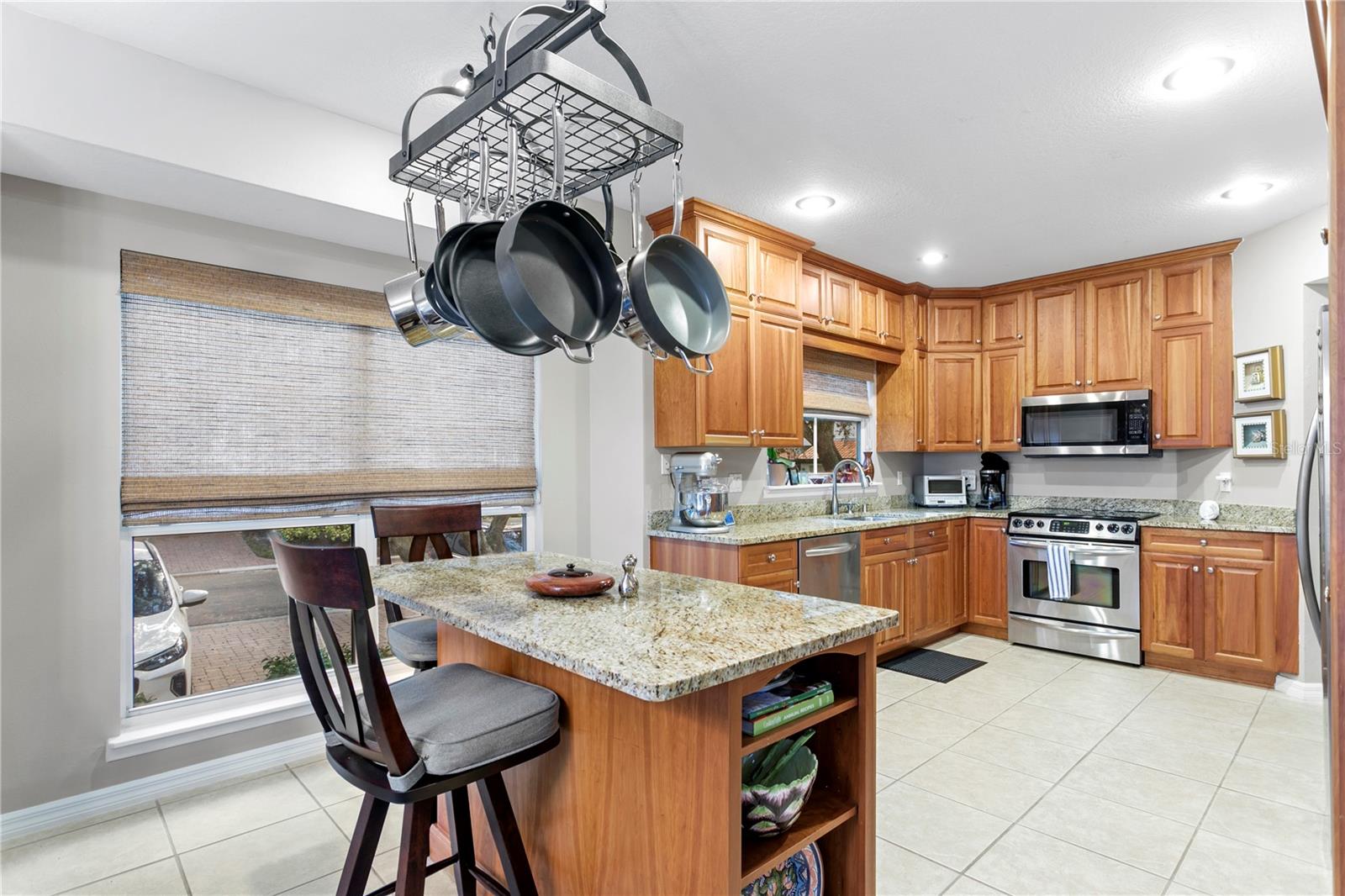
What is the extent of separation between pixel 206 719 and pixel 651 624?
2237mm

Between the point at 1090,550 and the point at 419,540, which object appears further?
the point at 1090,550

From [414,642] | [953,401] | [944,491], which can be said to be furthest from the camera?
[944,491]

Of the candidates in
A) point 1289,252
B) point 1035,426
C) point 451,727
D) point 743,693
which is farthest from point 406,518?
point 1289,252

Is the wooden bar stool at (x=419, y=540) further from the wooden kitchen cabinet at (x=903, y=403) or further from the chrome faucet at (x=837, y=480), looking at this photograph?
the wooden kitchen cabinet at (x=903, y=403)

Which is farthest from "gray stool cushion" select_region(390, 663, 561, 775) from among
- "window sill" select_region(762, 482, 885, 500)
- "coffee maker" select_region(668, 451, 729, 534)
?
"window sill" select_region(762, 482, 885, 500)

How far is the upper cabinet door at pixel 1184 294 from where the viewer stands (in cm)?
411

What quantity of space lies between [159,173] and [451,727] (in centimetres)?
215

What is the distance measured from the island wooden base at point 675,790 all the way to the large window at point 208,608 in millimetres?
1463

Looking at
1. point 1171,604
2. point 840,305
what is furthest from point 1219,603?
point 840,305

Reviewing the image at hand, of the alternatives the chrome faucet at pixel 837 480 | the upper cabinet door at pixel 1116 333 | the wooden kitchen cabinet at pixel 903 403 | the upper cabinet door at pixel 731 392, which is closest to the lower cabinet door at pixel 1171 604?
the upper cabinet door at pixel 1116 333

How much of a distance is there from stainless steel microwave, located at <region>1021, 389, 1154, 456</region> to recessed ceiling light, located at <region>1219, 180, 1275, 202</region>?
130 cm

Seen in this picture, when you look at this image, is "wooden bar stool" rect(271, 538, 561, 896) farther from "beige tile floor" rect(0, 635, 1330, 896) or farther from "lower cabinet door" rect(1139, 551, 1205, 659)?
"lower cabinet door" rect(1139, 551, 1205, 659)

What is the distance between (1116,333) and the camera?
445 centimetres

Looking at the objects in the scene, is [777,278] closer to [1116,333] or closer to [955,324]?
[955,324]
